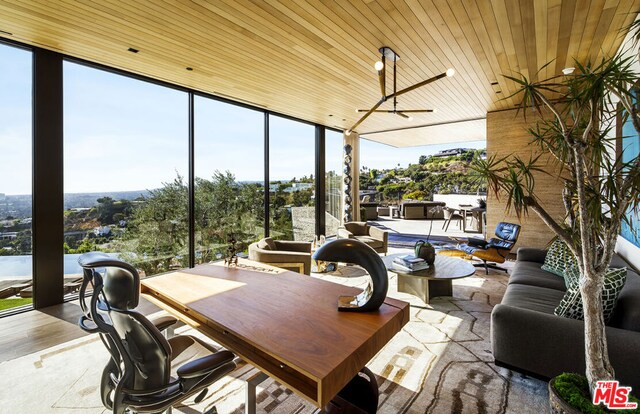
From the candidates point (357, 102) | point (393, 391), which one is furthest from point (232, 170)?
point (393, 391)

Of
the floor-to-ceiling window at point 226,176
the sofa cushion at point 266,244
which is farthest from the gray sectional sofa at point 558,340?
the floor-to-ceiling window at point 226,176

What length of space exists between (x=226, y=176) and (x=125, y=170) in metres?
1.54

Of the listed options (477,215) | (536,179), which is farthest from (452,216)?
(536,179)

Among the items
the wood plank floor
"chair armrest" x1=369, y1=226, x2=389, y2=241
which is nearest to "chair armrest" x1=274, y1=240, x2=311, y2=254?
"chair armrest" x1=369, y1=226, x2=389, y2=241

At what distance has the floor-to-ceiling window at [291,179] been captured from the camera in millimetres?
6242

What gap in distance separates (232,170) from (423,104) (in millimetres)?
3721

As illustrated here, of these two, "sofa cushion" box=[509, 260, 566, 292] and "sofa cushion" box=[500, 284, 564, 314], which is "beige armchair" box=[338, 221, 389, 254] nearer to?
"sofa cushion" box=[509, 260, 566, 292]

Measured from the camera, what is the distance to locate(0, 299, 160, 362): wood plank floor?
2.63 metres

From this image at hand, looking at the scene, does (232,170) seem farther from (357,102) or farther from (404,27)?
(404,27)

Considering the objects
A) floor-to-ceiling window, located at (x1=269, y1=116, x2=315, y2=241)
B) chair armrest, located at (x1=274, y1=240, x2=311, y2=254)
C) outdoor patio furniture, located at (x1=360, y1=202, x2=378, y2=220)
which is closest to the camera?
chair armrest, located at (x1=274, y1=240, x2=311, y2=254)

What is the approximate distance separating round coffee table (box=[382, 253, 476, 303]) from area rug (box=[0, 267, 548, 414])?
25.0 inches

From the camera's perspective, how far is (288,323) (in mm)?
1421

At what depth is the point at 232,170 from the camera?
5363 millimetres

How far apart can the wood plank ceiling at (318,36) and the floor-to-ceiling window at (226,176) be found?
755mm
